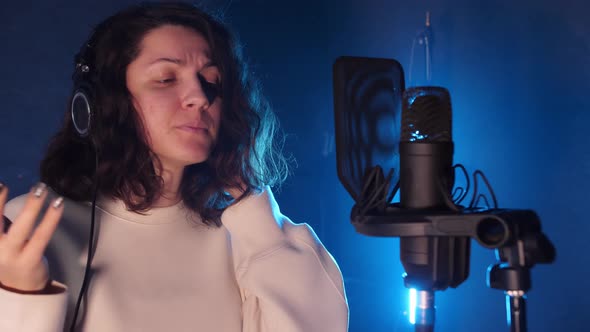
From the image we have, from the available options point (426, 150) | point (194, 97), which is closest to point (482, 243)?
point (426, 150)

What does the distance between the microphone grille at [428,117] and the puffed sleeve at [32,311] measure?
2.37 ft

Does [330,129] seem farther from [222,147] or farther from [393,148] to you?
[393,148]

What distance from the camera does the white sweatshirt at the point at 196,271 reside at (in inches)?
48.5

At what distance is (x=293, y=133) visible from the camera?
2076 mm

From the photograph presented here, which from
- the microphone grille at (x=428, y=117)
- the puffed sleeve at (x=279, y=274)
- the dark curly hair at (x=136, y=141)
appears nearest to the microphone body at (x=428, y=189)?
the microphone grille at (x=428, y=117)

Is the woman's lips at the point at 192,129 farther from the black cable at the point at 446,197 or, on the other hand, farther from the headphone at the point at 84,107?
the black cable at the point at 446,197

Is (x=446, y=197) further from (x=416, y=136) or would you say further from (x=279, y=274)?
(x=279, y=274)

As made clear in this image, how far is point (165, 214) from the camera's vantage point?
4.57ft

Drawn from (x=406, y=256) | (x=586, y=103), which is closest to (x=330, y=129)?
(x=586, y=103)

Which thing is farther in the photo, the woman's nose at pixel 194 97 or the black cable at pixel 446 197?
the woman's nose at pixel 194 97

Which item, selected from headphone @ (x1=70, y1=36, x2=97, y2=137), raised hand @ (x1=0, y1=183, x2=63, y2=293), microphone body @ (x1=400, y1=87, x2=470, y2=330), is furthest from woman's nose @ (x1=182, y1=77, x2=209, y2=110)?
microphone body @ (x1=400, y1=87, x2=470, y2=330)

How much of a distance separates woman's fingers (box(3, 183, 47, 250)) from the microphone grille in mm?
607

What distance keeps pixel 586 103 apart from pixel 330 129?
907mm

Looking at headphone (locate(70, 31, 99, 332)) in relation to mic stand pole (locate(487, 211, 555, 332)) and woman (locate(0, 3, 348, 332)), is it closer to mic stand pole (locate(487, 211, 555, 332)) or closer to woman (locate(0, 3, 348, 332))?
woman (locate(0, 3, 348, 332))
